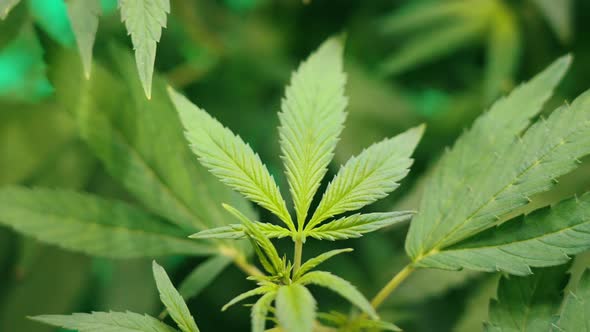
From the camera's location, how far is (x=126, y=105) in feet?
1.82

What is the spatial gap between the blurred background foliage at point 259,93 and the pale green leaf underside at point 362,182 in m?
0.16

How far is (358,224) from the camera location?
0.37 meters

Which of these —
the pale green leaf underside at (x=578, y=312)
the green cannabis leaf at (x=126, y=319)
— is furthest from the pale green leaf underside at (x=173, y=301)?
the pale green leaf underside at (x=578, y=312)

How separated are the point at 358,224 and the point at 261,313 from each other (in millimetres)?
77

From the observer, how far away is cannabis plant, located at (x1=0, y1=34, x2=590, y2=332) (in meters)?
0.37

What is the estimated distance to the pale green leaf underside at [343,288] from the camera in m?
0.33

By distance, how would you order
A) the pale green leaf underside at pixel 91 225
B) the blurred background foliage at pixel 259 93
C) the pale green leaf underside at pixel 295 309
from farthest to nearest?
the blurred background foliage at pixel 259 93 → the pale green leaf underside at pixel 91 225 → the pale green leaf underside at pixel 295 309

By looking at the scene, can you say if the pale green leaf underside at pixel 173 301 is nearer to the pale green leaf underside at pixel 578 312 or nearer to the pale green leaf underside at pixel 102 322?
the pale green leaf underside at pixel 102 322

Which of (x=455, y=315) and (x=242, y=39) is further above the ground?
(x=242, y=39)

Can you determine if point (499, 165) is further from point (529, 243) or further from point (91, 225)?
point (91, 225)

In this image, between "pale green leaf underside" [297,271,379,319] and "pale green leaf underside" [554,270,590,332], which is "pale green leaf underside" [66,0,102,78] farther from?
"pale green leaf underside" [554,270,590,332]

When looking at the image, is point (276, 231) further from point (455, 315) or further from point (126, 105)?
point (455, 315)

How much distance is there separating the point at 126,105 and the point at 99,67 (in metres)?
0.05

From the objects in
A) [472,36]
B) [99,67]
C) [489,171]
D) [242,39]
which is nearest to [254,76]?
[242,39]
